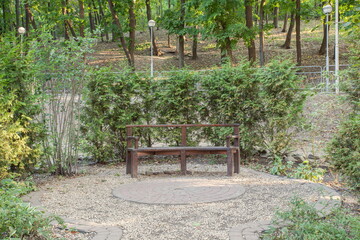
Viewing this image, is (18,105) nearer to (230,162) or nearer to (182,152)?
(182,152)

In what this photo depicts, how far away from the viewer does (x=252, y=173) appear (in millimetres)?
7461

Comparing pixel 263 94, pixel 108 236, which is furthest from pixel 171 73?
pixel 108 236

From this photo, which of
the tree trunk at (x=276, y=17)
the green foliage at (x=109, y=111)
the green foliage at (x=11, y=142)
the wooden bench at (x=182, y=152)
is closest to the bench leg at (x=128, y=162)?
the wooden bench at (x=182, y=152)

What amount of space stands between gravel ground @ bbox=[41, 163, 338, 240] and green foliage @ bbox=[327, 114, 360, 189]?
587mm

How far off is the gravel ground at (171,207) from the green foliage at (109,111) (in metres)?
1.27

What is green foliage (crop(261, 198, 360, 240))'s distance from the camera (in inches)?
134

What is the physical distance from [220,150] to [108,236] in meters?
3.61

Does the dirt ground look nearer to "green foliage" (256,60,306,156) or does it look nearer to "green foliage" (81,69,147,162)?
"green foliage" (81,69,147,162)

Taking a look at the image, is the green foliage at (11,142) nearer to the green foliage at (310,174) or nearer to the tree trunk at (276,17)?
the green foliage at (310,174)

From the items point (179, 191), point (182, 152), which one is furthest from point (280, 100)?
point (179, 191)

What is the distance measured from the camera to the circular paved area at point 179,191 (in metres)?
5.56

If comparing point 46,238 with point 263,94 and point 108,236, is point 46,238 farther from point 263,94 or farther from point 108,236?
point 263,94

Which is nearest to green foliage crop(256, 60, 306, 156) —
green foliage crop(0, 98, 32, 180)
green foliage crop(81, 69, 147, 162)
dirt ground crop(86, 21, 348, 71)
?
green foliage crop(81, 69, 147, 162)

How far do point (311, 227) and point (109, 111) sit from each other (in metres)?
5.96
